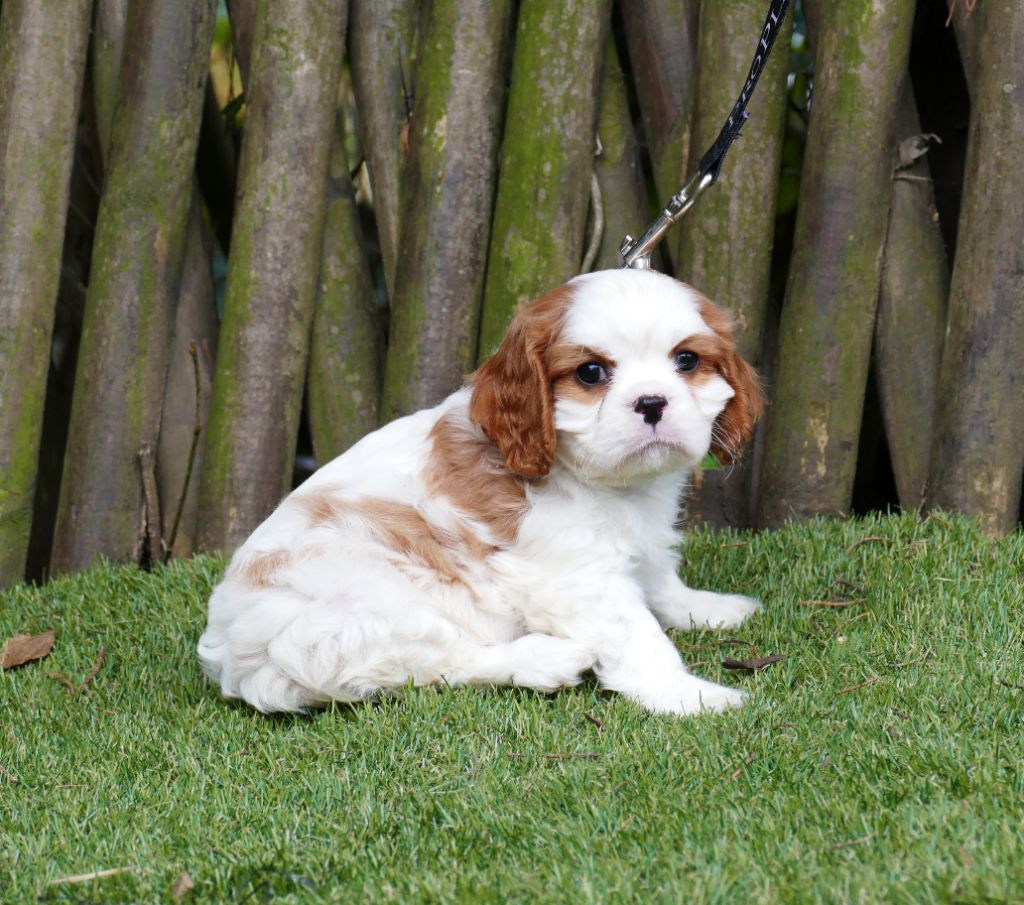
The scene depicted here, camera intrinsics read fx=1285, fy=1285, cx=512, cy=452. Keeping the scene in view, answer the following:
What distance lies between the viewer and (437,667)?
3164 millimetres

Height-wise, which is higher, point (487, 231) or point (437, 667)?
point (487, 231)

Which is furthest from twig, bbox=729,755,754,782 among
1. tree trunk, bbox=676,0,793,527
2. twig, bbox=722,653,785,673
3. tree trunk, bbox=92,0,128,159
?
tree trunk, bbox=92,0,128,159


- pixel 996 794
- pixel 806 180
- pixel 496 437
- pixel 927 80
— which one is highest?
pixel 927 80

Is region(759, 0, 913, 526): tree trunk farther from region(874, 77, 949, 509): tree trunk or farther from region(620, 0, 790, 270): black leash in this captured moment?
region(620, 0, 790, 270): black leash

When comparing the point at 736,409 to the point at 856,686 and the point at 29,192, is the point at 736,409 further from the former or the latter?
the point at 29,192

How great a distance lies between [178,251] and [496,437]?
6.28 ft

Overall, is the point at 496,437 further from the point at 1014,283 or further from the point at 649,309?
the point at 1014,283

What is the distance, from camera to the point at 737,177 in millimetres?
4219

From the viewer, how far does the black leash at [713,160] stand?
352cm

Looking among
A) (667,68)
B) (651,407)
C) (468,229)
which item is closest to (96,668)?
(651,407)

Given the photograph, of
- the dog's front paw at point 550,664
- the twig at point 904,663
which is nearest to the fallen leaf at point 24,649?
the dog's front paw at point 550,664

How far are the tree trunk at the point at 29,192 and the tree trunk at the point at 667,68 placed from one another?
1929 millimetres

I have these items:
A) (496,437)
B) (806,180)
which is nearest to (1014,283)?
(806,180)

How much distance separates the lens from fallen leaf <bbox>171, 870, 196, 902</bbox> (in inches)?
88.2
